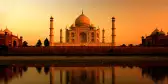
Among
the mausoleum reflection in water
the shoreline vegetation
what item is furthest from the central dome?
the mausoleum reflection in water

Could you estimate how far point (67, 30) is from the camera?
37.0 meters

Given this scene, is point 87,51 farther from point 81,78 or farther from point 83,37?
point 81,78

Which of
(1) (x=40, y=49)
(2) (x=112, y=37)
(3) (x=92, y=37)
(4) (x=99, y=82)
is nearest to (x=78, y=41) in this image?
(3) (x=92, y=37)

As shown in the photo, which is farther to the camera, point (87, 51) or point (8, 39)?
point (8, 39)

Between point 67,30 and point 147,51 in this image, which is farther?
point 67,30

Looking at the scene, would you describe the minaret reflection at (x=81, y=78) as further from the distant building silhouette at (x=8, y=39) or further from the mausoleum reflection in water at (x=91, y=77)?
the distant building silhouette at (x=8, y=39)

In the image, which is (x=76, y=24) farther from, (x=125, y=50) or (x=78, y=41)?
(x=125, y=50)

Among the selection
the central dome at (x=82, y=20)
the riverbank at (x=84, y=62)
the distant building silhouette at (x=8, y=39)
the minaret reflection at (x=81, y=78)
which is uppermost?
the central dome at (x=82, y=20)

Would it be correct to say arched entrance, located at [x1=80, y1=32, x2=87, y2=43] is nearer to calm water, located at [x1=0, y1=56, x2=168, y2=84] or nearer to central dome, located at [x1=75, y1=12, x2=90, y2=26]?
central dome, located at [x1=75, y1=12, x2=90, y2=26]

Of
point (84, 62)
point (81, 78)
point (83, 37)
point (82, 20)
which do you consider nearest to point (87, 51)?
point (82, 20)

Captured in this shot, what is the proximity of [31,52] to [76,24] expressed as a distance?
1000 centimetres

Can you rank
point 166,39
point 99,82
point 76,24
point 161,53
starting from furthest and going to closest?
point 76,24 → point 166,39 → point 161,53 → point 99,82

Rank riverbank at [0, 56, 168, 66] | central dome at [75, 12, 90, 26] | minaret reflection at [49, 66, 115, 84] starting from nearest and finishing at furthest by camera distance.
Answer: minaret reflection at [49, 66, 115, 84] < riverbank at [0, 56, 168, 66] < central dome at [75, 12, 90, 26]

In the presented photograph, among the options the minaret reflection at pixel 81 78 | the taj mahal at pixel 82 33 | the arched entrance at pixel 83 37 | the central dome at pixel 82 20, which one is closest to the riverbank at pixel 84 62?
the minaret reflection at pixel 81 78
